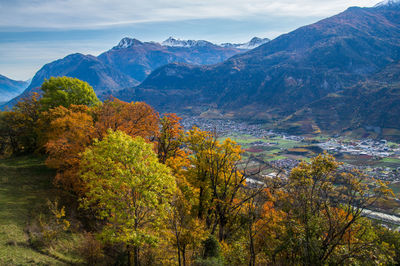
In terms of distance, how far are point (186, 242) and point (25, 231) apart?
14590mm

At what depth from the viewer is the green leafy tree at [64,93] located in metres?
54.1

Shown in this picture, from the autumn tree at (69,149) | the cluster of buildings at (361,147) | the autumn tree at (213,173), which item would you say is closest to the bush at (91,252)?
the autumn tree at (69,149)

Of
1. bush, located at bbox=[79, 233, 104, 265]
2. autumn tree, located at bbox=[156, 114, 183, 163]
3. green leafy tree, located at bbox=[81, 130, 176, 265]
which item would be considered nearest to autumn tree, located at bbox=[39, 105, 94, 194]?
bush, located at bbox=[79, 233, 104, 265]

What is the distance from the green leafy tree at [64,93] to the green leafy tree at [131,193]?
38.7m

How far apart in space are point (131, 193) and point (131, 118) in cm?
2693

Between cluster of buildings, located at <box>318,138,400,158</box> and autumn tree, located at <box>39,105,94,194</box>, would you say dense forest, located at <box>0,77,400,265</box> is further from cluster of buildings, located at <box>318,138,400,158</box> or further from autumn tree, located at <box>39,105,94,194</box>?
cluster of buildings, located at <box>318,138,400,158</box>

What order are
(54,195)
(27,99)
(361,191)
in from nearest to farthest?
(361,191) < (54,195) < (27,99)

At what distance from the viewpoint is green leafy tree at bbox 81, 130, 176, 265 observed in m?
19.4

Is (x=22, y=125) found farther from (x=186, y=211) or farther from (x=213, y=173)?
(x=186, y=211)

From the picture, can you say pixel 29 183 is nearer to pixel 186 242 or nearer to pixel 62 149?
pixel 62 149

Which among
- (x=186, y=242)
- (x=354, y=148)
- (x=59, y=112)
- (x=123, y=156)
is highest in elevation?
(x=59, y=112)

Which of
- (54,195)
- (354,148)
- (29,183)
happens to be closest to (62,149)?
(54,195)

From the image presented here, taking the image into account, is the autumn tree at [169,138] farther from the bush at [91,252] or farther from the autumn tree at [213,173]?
the bush at [91,252]

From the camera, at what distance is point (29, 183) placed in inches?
1321
